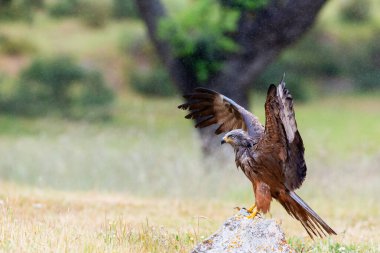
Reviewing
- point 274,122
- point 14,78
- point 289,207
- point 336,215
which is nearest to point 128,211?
point 336,215

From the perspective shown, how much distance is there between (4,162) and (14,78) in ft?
41.3

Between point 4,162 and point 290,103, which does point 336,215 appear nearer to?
point 290,103

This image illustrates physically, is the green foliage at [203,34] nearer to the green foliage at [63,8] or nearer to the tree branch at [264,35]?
the tree branch at [264,35]

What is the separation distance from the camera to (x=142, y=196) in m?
10.7

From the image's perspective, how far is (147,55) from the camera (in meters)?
27.0

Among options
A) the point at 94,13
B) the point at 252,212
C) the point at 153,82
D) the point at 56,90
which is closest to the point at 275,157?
the point at 252,212

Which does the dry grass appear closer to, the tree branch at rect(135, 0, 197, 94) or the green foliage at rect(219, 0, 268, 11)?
the tree branch at rect(135, 0, 197, 94)

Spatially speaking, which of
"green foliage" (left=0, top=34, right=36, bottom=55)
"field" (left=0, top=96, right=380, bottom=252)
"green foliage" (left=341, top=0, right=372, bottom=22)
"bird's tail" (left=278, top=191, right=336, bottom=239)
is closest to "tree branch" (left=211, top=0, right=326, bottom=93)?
"field" (left=0, top=96, right=380, bottom=252)

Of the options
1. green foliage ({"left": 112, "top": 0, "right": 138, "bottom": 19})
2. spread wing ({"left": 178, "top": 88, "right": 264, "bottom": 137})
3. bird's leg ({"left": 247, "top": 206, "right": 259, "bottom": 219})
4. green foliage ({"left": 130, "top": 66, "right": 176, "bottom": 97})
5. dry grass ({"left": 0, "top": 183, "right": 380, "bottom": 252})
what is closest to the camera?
dry grass ({"left": 0, "top": 183, "right": 380, "bottom": 252})

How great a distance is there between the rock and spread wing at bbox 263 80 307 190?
49 centimetres

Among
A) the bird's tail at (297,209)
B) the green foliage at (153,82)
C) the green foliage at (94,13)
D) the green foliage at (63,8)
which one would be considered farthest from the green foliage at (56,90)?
the bird's tail at (297,209)

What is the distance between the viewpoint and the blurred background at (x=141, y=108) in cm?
1120

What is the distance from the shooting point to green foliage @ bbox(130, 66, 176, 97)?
995 inches

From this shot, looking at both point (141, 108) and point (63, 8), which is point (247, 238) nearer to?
point (141, 108)
